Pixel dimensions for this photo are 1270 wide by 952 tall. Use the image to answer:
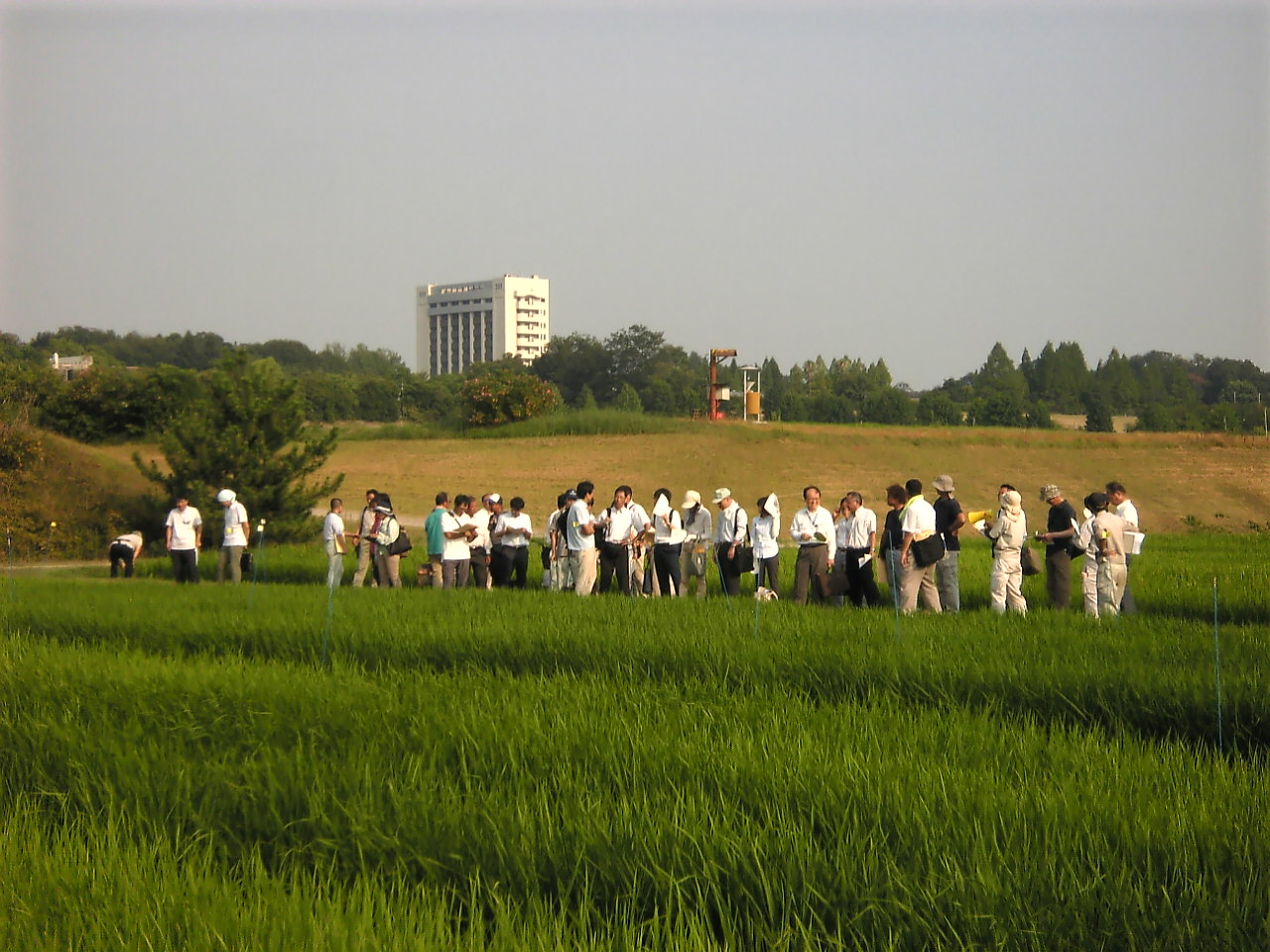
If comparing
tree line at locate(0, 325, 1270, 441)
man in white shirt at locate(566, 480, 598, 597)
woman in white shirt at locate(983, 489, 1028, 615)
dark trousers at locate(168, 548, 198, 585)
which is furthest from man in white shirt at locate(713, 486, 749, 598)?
tree line at locate(0, 325, 1270, 441)

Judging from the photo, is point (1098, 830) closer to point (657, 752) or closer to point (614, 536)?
point (657, 752)

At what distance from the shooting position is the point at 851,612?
1266 centimetres

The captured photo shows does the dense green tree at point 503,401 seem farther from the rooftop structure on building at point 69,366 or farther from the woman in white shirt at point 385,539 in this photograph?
the woman in white shirt at point 385,539

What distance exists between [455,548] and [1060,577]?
26.9 feet

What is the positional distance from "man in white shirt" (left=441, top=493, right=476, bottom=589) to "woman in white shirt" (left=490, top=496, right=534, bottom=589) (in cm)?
42

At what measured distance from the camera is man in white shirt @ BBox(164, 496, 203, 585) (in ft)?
59.7

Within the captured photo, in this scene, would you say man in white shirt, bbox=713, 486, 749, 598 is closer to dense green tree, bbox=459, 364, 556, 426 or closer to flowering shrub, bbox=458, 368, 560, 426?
dense green tree, bbox=459, 364, 556, 426

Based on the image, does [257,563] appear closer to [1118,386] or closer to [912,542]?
[912,542]

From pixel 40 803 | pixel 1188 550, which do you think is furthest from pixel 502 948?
pixel 1188 550

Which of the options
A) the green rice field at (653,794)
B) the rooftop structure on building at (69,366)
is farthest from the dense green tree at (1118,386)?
the green rice field at (653,794)

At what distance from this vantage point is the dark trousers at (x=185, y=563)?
18312 millimetres

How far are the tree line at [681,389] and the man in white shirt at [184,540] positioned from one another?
28457 mm

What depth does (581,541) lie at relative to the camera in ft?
53.0

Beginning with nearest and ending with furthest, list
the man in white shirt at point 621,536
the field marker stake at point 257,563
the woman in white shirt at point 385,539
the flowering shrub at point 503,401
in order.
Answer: the field marker stake at point 257,563, the man in white shirt at point 621,536, the woman in white shirt at point 385,539, the flowering shrub at point 503,401
